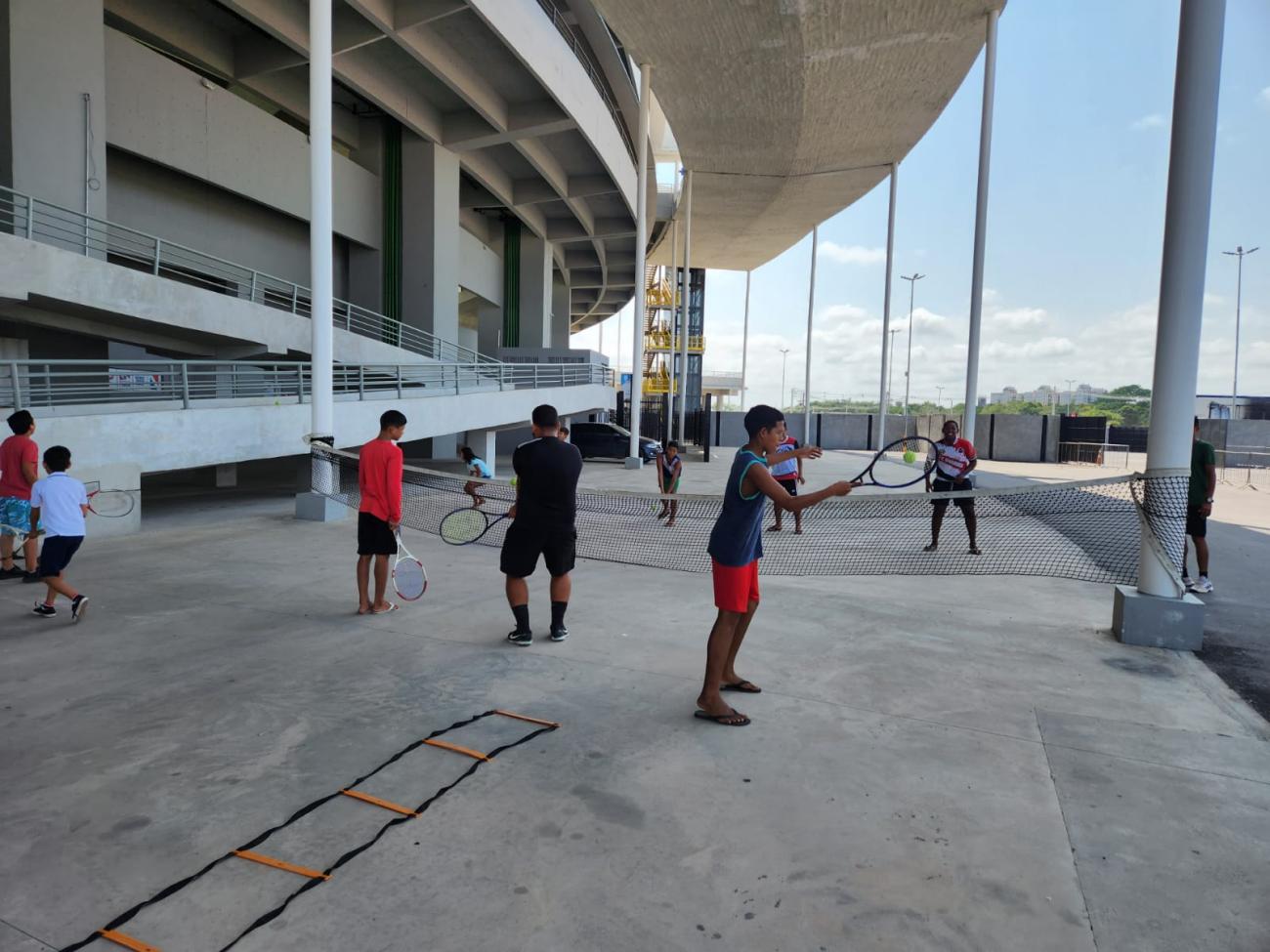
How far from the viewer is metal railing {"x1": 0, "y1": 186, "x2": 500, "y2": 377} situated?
1362 cm

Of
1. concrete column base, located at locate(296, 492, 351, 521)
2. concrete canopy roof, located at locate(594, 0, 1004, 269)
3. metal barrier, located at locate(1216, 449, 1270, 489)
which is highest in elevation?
concrete canopy roof, located at locate(594, 0, 1004, 269)

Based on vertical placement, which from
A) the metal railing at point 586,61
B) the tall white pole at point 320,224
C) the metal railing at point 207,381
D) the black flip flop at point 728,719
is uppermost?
the metal railing at point 586,61

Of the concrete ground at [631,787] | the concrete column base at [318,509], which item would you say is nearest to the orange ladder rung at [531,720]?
the concrete ground at [631,787]

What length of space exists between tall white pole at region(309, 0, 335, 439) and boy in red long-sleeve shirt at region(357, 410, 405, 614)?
5.43 metres

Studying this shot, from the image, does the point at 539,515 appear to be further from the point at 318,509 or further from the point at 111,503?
the point at 111,503

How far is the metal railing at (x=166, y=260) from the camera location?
44.7ft

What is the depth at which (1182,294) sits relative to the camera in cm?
620

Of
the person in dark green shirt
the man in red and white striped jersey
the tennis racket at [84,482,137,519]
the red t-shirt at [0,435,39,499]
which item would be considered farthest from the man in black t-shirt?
the tennis racket at [84,482,137,519]

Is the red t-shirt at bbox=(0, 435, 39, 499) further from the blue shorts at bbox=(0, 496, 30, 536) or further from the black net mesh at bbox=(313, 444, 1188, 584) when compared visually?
the black net mesh at bbox=(313, 444, 1188, 584)

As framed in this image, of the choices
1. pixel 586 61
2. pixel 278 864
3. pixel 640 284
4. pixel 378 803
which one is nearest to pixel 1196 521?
pixel 378 803

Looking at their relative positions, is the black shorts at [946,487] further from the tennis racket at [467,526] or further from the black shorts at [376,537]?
the black shorts at [376,537]

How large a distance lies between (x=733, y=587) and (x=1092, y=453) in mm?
37115

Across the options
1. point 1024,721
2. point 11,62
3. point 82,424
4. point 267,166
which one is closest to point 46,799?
point 1024,721

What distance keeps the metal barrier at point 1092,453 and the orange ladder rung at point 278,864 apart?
3716 cm
